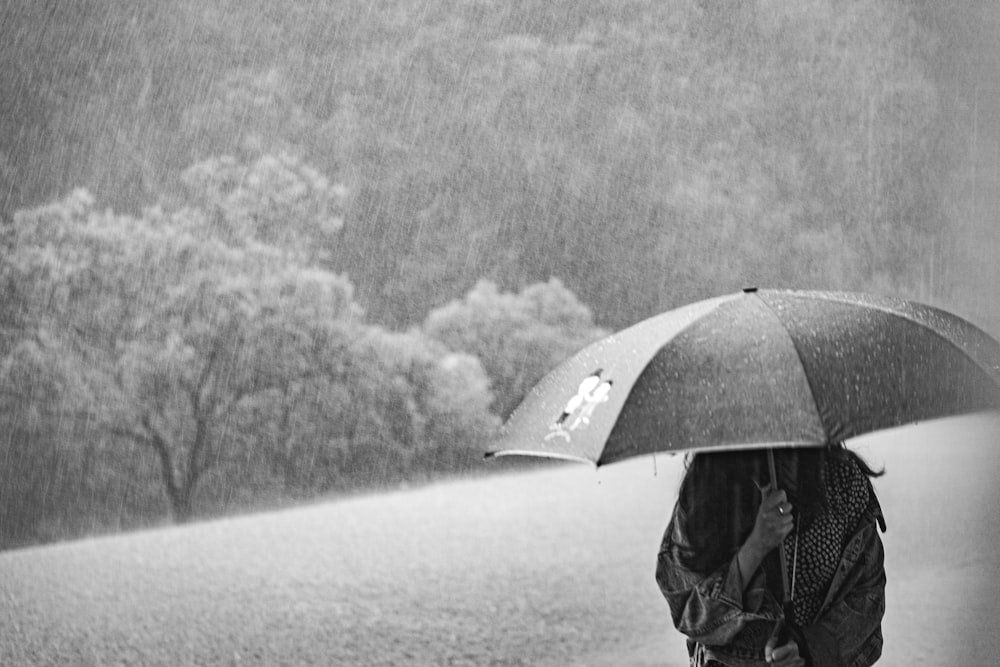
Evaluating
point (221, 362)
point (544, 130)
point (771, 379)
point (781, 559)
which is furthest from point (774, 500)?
point (544, 130)

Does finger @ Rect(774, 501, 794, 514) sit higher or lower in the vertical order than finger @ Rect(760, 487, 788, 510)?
lower

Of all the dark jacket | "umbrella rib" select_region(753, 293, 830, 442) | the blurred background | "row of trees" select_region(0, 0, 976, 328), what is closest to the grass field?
the blurred background

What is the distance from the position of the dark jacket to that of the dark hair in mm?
22

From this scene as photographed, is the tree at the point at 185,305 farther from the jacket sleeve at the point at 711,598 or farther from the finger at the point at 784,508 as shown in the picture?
the finger at the point at 784,508

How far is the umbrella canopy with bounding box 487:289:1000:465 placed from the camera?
1657mm

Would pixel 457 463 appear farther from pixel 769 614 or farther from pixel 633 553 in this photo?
pixel 769 614

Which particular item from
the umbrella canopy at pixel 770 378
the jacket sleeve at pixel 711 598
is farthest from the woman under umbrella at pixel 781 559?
the umbrella canopy at pixel 770 378

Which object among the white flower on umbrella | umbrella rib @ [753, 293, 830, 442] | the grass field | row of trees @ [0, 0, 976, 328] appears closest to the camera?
umbrella rib @ [753, 293, 830, 442]

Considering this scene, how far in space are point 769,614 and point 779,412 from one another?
419 millimetres

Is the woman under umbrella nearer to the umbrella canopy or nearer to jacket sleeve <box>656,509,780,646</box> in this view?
jacket sleeve <box>656,509,780,646</box>

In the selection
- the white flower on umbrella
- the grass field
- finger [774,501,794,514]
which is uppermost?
the white flower on umbrella

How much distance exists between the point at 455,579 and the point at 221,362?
1159 mm

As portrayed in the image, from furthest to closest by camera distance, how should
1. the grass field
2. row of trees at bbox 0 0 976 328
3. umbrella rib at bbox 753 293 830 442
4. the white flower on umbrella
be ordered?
row of trees at bbox 0 0 976 328, the grass field, the white flower on umbrella, umbrella rib at bbox 753 293 830 442

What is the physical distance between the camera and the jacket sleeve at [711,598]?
1.86 m
